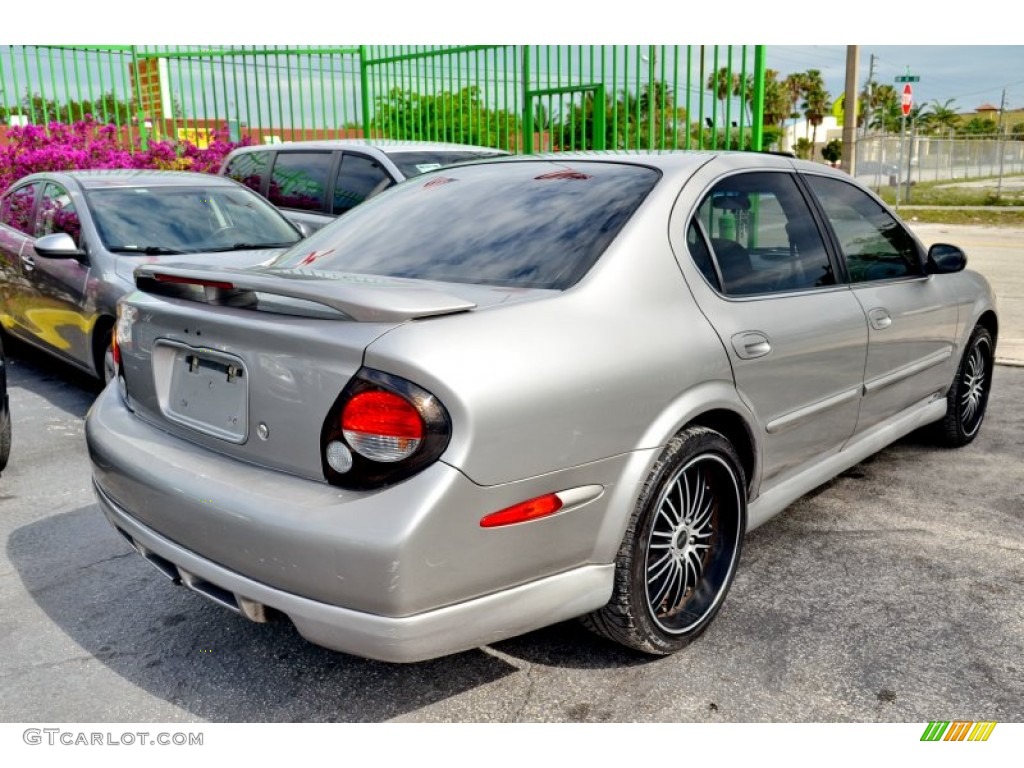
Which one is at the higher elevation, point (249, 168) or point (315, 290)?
point (249, 168)

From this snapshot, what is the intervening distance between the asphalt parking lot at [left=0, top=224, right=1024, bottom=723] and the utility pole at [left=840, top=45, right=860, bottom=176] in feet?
39.9

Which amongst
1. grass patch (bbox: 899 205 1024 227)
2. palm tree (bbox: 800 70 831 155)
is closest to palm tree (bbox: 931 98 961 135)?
palm tree (bbox: 800 70 831 155)

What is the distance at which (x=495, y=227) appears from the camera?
2.94 meters

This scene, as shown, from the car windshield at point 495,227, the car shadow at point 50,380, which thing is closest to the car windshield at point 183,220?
the car shadow at point 50,380

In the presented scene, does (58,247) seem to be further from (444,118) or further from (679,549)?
(444,118)

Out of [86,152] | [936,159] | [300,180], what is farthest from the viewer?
[936,159]

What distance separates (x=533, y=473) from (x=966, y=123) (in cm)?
9812

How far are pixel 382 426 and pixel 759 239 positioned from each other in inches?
71.4

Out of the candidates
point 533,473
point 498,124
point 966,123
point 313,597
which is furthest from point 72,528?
point 966,123

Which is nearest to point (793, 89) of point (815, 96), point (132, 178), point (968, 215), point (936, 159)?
point (815, 96)

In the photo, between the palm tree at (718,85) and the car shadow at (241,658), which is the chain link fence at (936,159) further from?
the car shadow at (241,658)

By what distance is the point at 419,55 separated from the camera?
11992 millimetres

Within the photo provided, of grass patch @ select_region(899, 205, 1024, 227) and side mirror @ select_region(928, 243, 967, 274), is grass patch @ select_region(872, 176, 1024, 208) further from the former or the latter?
side mirror @ select_region(928, 243, 967, 274)

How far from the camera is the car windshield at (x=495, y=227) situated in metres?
2.73
